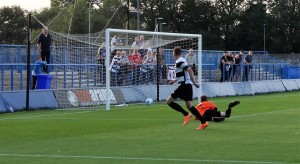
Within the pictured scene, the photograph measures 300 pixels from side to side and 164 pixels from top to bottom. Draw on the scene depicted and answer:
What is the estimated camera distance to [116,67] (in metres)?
33.5

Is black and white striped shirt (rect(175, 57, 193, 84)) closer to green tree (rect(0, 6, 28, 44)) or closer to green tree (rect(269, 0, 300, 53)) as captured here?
green tree (rect(269, 0, 300, 53))

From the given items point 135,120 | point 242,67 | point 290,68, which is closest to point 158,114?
point 135,120

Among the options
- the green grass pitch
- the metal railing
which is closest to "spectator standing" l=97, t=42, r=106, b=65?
the metal railing

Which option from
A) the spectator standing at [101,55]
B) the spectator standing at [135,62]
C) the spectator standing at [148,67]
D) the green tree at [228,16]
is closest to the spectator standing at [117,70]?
the spectator standing at [101,55]

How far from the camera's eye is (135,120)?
22609mm

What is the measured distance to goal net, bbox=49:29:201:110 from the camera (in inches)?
1228

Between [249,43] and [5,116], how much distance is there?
91527mm

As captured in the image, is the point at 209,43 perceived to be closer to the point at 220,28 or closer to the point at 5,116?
the point at 220,28

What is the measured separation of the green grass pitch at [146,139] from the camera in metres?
13.2

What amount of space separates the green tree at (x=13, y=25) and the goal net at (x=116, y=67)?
84663 mm

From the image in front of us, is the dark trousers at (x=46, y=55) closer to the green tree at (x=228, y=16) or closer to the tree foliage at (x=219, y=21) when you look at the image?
the tree foliage at (x=219, y=21)

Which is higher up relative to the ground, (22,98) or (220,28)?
(220,28)

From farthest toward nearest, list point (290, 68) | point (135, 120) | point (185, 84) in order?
point (290, 68), point (135, 120), point (185, 84)

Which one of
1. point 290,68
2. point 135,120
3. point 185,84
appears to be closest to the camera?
point 185,84
